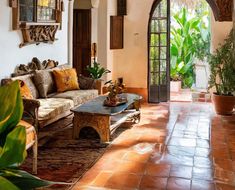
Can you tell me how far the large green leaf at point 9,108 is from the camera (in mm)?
953

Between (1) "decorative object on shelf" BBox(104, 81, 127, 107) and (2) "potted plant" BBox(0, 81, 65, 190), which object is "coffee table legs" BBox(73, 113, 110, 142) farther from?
(2) "potted plant" BBox(0, 81, 65, 190)

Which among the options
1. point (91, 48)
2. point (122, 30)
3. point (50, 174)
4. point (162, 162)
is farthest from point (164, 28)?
Answer: point (50, 174)

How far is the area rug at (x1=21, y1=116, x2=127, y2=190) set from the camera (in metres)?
3.99

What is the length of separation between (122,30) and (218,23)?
2158 millimetres

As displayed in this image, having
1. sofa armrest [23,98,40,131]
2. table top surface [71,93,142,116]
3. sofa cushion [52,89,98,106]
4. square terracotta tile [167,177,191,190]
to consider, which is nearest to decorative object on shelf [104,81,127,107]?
table top surface [71,93,142,116]

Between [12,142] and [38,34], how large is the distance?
5.69m

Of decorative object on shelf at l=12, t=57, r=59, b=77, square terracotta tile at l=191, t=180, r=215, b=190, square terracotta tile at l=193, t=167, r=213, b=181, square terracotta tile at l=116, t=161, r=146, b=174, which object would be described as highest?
decorative object on shelf at l=12, t=57, r=59, b=77

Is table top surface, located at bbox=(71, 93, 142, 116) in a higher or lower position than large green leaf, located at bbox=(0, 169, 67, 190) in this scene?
lower

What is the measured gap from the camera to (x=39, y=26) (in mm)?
6418

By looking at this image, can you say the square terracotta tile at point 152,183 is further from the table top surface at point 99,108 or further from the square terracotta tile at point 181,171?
the table top surface at point 99,108

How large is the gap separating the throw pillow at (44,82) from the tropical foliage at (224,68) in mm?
3054

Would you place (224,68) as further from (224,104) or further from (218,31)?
(218,31)

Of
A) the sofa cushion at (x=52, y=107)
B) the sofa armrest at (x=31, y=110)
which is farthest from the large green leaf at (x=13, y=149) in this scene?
the sofa cushion at (x=52, y=107)

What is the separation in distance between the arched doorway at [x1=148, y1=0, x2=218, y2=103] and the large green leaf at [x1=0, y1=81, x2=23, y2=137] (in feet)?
26.0
